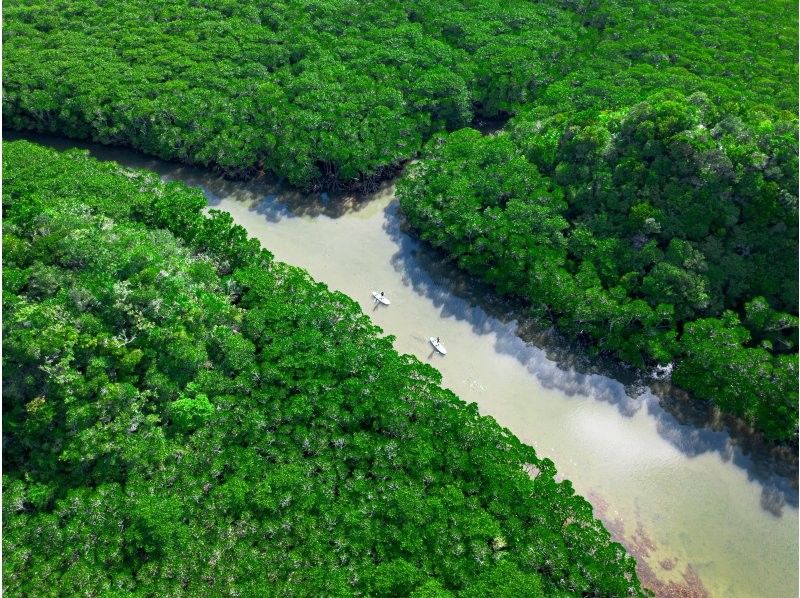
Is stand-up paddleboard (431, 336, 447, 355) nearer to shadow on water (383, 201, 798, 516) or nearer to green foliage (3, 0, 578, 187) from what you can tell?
shadow on water (383, 201, 798, 516)

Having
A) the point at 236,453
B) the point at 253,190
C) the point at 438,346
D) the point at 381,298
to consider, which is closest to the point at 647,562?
the point at 438,346

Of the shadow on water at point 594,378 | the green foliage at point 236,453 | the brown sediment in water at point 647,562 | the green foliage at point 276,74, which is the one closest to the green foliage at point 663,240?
the shadow on water at point 594,378

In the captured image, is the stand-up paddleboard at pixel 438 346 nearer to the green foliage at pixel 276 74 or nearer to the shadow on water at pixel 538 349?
the shadow on water at pixel 538 349

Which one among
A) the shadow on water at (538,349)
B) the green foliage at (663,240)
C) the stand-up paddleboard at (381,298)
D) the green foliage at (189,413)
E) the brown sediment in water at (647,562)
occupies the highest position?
the green foliage at (663,240)

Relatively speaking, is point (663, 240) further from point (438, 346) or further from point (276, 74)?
point (276, 74)

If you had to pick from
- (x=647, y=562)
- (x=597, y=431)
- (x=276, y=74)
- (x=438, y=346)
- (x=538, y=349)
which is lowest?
(x=647, y=562)

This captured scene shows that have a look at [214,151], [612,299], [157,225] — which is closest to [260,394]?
[157,225]

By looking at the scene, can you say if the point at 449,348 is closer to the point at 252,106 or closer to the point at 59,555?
the point at 59,555

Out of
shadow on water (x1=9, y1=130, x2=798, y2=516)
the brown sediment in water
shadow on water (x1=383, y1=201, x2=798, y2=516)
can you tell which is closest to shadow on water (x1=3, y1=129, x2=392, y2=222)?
shadow on water (x1=9, y1=130, x2=798, y2=516)
